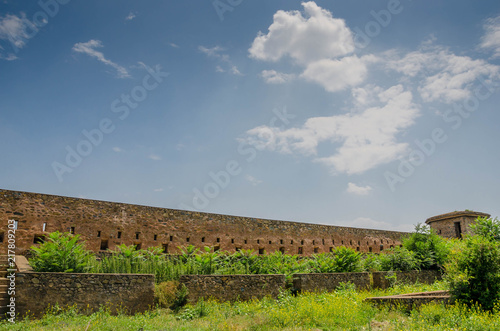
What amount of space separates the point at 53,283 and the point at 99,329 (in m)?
2.03

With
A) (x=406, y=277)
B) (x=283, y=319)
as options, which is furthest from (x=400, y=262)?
(x=283, y=319)

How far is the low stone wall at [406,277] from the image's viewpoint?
12445 mm

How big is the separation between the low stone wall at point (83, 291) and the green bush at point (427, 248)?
37.1ft

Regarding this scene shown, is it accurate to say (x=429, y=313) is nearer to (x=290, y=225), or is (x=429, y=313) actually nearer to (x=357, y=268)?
(x=357, y=268)

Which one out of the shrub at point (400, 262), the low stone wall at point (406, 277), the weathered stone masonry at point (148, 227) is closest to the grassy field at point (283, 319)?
the low stone wall at point (406, 277)

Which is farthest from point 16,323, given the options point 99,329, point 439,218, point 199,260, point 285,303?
point 439,218

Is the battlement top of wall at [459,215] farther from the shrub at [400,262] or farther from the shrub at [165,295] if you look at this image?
the shrub at [165,295]

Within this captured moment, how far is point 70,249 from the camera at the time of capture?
9.35m

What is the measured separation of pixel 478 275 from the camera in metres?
8.48

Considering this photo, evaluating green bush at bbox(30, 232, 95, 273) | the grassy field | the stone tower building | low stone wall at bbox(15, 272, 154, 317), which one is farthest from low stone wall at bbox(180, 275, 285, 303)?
the stone tower building

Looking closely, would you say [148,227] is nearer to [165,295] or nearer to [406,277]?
[165,295]

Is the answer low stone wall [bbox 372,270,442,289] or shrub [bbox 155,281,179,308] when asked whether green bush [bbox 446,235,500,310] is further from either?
shrub [bbox 155,281,179,308]

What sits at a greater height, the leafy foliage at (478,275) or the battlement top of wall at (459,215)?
the battlement top of wall at (459,215)

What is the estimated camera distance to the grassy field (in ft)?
23.3
